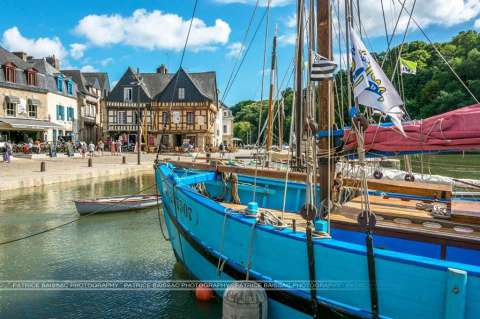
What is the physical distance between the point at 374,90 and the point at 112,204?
36.8 feet

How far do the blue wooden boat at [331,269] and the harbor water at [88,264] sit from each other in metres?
1.19

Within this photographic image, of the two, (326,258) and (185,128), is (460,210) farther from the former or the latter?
(185,128)

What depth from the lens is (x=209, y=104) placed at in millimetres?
42656

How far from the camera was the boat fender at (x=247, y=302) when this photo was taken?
4.23m

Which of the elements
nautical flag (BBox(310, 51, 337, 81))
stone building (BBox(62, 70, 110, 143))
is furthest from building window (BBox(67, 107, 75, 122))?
nautical flag (BBox(310, 51, 337, 81))

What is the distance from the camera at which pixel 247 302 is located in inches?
167

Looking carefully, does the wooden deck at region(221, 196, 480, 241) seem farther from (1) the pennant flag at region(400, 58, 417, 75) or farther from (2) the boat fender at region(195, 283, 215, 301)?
(1) the pennant flag at region(400, 58, 417, 75)

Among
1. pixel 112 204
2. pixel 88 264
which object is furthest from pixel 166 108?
pixel 88 264

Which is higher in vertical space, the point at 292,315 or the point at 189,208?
the point at 189,208

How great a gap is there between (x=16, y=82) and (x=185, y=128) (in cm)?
1694

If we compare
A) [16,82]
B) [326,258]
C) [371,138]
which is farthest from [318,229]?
[16,82]

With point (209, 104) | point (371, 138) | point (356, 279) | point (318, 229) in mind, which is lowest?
point (356, 279)

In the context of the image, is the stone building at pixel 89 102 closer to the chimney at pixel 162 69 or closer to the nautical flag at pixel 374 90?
the chimney at pixel 162 69

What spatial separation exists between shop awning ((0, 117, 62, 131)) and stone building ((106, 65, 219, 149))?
10276 millimetres
